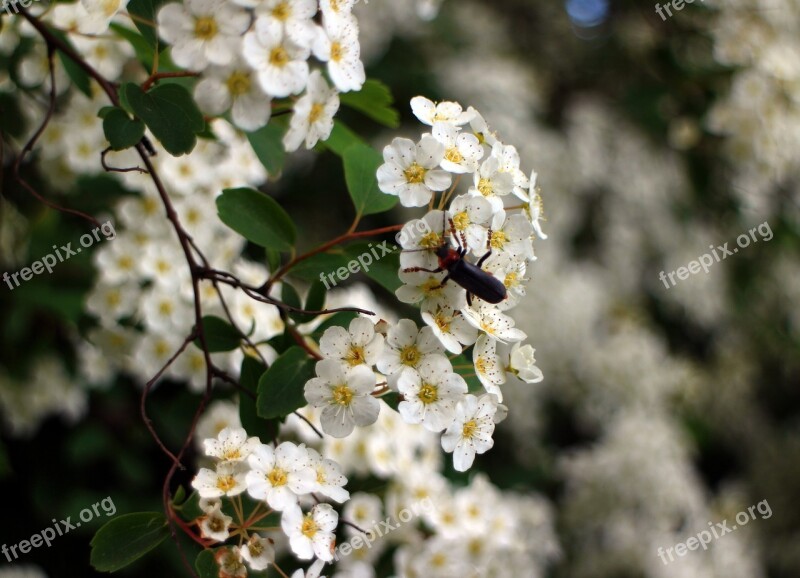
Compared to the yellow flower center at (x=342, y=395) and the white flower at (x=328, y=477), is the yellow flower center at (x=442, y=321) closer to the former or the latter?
the yellow flower center at (x=342, y=395)

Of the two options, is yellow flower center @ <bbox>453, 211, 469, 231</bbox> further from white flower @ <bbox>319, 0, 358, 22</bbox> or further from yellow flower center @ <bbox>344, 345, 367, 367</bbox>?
white flower @ <bbox>319, 0, 358, 22</bbox>

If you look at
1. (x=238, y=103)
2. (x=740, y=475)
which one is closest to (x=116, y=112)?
(x=238, y=103)

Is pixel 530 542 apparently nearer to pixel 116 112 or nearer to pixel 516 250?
pixel 516 250

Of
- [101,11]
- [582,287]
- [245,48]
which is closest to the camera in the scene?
[245,48]

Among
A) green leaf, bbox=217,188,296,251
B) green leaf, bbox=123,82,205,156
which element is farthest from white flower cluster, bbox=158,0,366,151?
green leaf, bbox=217,188,296,251

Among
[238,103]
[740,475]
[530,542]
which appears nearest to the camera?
[238,103]

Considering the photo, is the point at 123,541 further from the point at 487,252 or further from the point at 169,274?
the point at 169,274

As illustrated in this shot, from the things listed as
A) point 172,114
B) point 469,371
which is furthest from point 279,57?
point 469,371

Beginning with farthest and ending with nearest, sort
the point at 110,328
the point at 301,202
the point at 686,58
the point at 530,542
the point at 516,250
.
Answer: the point at 301,202 → the point at 686,58 → the point at 530,542 → the point at 110,328 → the point at 516,250
